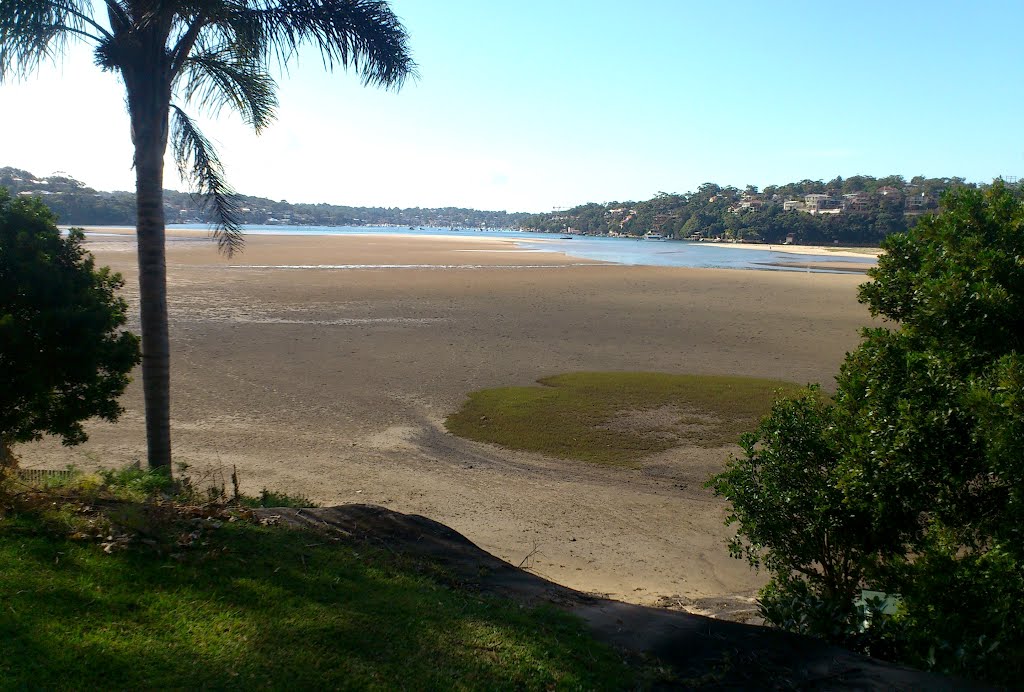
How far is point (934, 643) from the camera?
4605 mm

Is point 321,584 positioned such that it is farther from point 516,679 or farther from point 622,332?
point 622,332

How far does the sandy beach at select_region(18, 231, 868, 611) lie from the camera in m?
9.57

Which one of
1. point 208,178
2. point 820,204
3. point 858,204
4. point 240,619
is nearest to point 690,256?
point 858,204

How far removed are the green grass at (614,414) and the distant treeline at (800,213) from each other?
1800 inches

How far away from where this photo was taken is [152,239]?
308 inches

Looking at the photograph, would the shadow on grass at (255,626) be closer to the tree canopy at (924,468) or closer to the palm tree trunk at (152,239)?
the tree canopy at (924,468)

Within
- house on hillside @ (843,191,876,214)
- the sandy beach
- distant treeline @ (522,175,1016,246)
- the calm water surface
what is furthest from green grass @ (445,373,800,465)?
house on hillside @ (843,191,876,214)

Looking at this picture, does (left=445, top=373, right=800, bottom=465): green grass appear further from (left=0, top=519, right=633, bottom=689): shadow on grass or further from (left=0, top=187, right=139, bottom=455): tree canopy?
(left=0, top=519, right=633, bottom=689): shadow on grass

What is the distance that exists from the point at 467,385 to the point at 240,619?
42.7 ft

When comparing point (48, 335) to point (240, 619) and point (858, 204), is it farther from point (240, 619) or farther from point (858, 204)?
point (858, 204)

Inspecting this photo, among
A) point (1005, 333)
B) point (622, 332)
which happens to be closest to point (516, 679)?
point (1005, 333)

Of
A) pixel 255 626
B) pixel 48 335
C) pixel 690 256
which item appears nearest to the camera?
pixel 255 626

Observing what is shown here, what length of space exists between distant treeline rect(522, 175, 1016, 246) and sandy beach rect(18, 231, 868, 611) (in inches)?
1433

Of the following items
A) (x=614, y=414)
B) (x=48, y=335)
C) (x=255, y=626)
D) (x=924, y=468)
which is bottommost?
(x=614, y=414)
